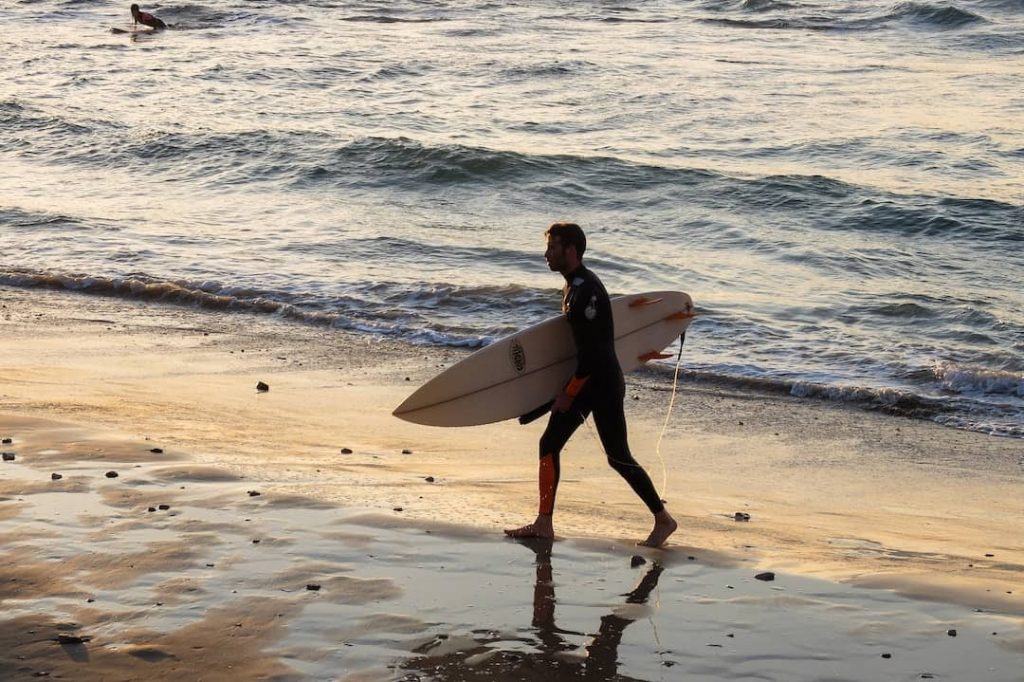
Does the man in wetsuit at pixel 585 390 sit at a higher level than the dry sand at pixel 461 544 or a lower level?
higher

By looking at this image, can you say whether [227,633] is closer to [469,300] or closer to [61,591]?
[61,591]

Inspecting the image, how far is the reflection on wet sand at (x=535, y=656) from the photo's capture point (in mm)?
4809

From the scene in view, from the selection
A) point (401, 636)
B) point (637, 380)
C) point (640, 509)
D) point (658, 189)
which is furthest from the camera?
point (658, 189)

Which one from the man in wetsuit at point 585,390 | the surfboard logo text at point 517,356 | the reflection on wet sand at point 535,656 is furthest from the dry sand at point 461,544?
the surfboard logo text at point 517,356

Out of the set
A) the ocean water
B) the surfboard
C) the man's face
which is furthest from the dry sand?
the ocean water

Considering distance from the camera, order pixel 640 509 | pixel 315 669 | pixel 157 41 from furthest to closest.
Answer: pixel 157 41 → pixel 640 509 → pixel 315 669

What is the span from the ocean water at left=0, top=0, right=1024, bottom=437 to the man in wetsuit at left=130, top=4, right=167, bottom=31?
97 cm

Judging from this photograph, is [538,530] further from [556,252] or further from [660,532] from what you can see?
[556,252]

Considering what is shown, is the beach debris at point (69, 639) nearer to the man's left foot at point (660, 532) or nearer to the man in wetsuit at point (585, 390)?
the man in wetsuit at point (585, 390)

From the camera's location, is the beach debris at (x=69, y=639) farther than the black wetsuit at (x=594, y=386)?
No

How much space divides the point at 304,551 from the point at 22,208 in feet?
45.3

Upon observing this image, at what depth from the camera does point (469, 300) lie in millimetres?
13688

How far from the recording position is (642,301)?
7527 mm

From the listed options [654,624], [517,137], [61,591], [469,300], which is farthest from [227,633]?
[517,137]
